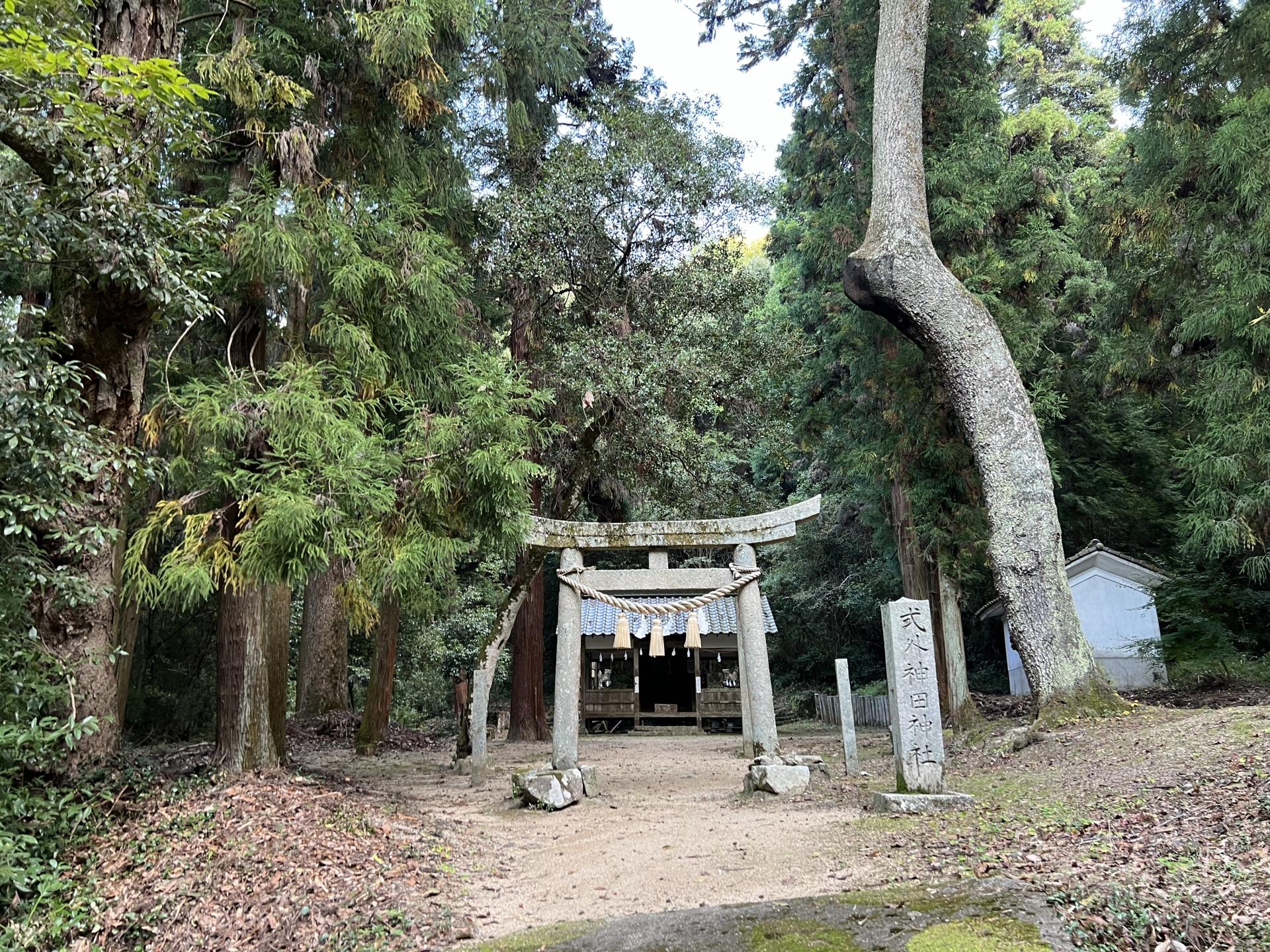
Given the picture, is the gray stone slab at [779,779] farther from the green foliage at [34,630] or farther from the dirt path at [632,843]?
the green foliage at [34,630]

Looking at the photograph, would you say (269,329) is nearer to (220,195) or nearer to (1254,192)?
(220,195)

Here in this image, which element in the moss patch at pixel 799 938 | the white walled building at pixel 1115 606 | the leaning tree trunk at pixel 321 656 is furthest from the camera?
the white walled building at pixel 1115 606

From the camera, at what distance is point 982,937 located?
3.27m

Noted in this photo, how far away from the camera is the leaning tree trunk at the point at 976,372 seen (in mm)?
8094

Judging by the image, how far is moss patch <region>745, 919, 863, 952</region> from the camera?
3.38 metres

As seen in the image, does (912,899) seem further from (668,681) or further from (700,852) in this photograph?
(668,681)

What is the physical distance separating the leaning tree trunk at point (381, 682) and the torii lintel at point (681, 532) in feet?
10.0

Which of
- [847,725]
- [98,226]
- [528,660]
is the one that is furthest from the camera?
[528,660]

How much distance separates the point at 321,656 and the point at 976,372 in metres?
10.8

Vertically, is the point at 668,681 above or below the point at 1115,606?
below

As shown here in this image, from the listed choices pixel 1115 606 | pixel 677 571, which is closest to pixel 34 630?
pixel 677 571

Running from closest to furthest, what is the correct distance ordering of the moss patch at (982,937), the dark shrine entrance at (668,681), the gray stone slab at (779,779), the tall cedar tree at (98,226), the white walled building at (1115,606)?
the moss patch at (982,937) < the tall cedar tree at (98,226) < the gray stone slab at (779,779) < the white walled building at (1115,606) < the dark shrine entrance at (668,681)

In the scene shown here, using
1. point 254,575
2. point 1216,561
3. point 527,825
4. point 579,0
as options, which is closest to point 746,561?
point 527,825

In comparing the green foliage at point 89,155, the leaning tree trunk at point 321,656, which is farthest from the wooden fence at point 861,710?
the green foliage at point 89,155
